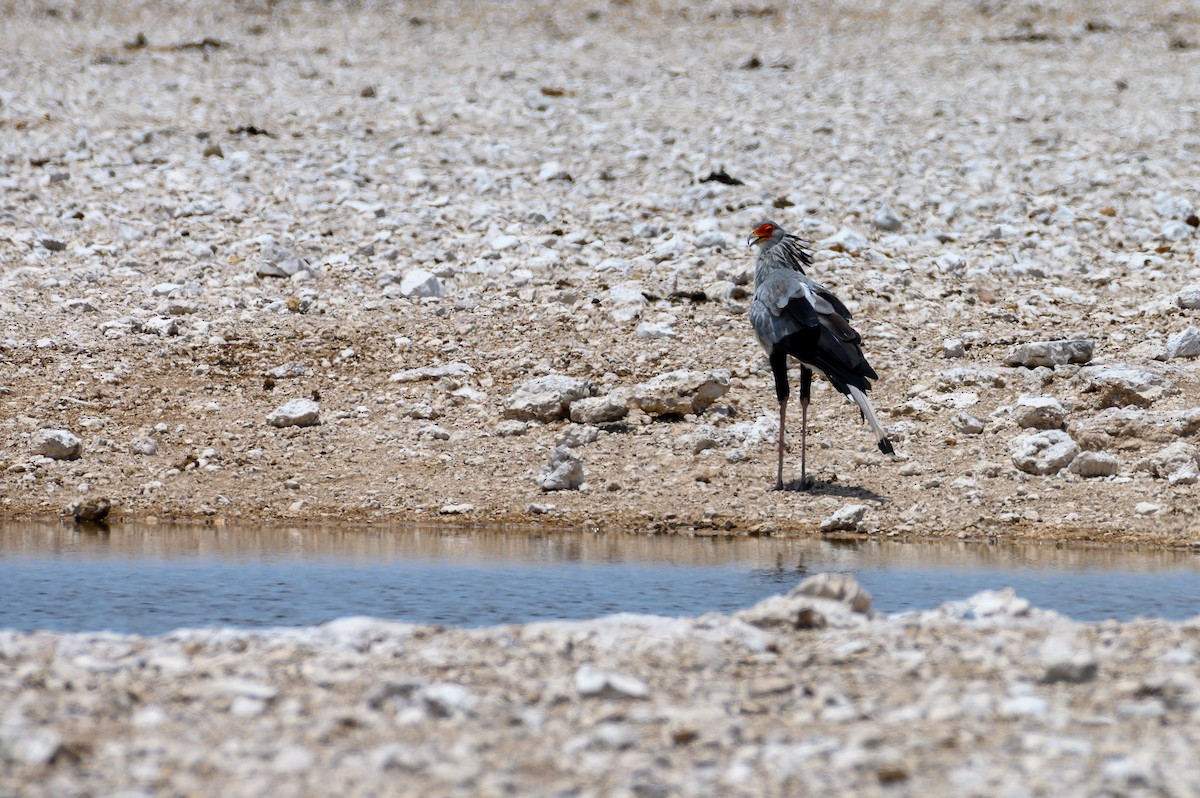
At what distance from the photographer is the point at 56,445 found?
41.4 feet

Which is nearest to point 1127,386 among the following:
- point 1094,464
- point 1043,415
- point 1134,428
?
point 1134,428

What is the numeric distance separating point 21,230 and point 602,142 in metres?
7.70

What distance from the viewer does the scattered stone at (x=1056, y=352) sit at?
45.2 ft

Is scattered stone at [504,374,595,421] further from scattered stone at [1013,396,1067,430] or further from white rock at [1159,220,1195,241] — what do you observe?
white rock at [1159,220,1195,241]

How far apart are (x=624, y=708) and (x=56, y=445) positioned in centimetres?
830

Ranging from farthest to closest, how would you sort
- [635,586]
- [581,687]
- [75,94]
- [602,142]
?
[75,94]
[602,142]
[635,586]
[581,687]

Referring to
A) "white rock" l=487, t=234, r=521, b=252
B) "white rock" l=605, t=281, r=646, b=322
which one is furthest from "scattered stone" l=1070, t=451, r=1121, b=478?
"white rock" l=487, t=234, r=521, b=252

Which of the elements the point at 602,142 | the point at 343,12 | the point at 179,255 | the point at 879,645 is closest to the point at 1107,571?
the point at 879,645

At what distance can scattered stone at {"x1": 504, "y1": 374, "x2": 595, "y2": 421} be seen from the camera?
13250 millimetres

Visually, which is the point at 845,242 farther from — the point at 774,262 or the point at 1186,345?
the point at 1186,345

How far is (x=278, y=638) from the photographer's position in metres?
6.73

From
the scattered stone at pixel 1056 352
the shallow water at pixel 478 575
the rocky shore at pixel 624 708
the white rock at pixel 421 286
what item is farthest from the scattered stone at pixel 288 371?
the rocky shore at pixel 624 708

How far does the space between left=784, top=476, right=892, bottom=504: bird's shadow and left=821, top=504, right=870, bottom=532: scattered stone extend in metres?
0.51

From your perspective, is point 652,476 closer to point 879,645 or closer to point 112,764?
point 879,645
